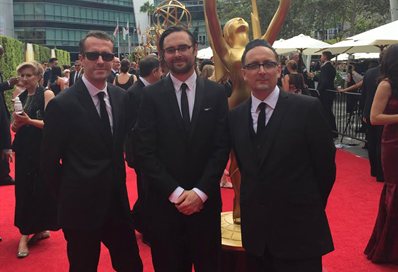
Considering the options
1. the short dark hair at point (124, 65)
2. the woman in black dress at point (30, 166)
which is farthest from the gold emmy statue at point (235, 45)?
the short dark hair at point (124, 65)

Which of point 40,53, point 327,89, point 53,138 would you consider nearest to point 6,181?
point 53,138

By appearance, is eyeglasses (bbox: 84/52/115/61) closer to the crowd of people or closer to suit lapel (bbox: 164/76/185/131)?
the crowd of people

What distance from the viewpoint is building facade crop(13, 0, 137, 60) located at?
5625 cm

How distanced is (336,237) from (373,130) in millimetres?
3101

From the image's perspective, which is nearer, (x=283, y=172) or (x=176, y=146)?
(x=283, y=172)

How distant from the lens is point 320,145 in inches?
96.2

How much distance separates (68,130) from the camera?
9.24 ft

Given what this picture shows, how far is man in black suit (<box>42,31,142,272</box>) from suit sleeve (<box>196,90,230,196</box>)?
645 mm

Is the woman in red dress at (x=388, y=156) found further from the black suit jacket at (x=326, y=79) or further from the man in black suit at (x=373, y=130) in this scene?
the black suit jacket at (x=326, y=79)

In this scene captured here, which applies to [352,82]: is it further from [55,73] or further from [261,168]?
[261,168]

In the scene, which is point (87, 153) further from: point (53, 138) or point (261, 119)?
point (261, 119)

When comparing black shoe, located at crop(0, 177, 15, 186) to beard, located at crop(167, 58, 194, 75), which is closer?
beard, located at crop(167, 58, 194, 75)

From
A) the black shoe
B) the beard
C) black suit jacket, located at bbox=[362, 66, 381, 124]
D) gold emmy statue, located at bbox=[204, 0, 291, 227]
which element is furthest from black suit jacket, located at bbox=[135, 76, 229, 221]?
black suit jacket, located at bbox=[362, 66, 381, 124]

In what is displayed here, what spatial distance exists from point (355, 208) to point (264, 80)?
386 cm
